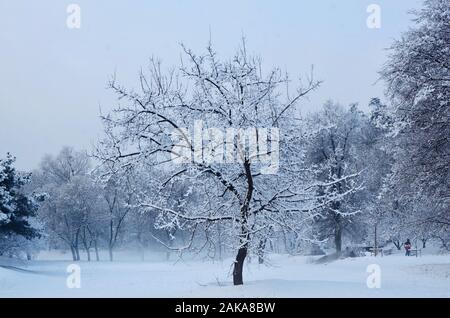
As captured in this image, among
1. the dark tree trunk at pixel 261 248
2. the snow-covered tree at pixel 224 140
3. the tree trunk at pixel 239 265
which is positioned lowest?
the tree trunk at pixel 239 265

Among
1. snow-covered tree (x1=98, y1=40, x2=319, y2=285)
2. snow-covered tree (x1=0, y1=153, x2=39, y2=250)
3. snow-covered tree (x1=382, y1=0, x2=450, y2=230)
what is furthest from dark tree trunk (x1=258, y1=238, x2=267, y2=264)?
snow-covered tree (x1=0, y1=153, x2=39, y2=250)

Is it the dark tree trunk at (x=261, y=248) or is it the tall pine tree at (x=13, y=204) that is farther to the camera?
the tall pine tree at (x=13, y=204)

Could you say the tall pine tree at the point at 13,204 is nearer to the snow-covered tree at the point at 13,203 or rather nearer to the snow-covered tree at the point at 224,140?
the snow-covered tree at the point at 13,203

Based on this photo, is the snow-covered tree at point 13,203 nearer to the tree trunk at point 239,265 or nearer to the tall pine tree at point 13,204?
the tall pine tree at point 13,204

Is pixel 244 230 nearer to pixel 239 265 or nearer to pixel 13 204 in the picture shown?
pixel 239 265

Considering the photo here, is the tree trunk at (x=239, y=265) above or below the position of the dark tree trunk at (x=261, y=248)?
below

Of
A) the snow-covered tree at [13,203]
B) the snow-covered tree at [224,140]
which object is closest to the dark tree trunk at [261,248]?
the snow-covered tree at [224,140]

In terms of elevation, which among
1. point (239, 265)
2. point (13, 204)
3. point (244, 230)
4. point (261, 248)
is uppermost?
point (13, 204)

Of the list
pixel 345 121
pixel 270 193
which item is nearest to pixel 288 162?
pixel 270 193

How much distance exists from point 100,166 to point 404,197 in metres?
10.9

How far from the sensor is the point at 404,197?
18.2 metres

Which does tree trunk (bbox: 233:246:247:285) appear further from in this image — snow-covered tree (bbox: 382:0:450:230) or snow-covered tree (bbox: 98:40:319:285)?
snow-covered tree (bbox: 382:0:450:230)

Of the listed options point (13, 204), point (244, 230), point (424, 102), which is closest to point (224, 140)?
point (244, 230)
